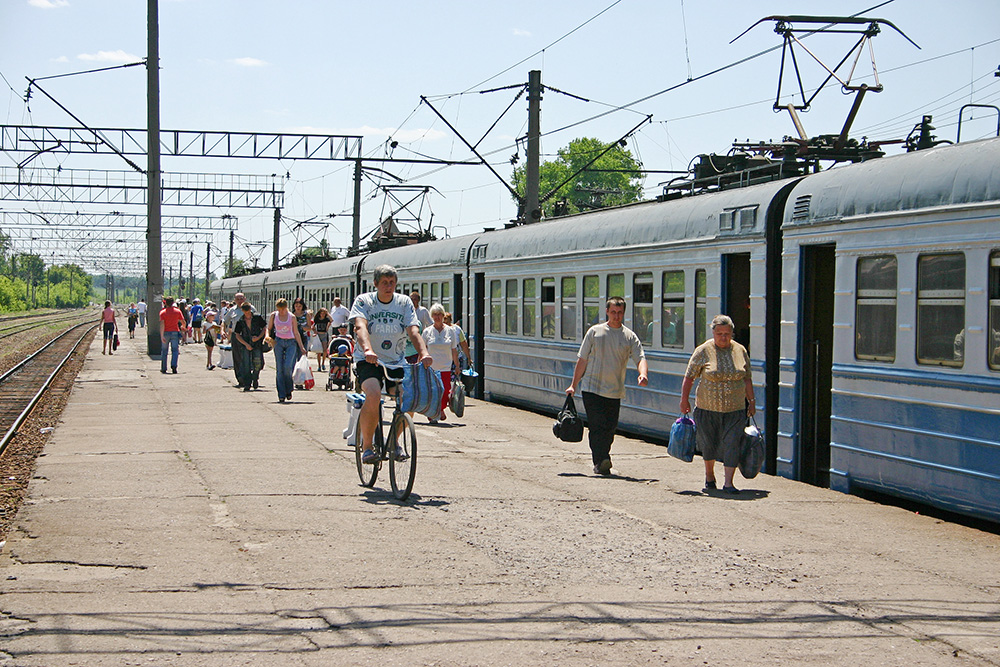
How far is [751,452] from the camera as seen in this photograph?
994 centimetres

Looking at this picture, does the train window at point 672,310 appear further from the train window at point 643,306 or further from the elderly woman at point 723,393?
the elderly woman at point 723,393

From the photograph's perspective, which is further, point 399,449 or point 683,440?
point 683,440

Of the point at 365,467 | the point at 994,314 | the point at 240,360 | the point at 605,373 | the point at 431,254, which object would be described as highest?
the point at 431,254

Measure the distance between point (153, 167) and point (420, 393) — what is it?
75.3 feet

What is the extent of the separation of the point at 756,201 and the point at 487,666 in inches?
294

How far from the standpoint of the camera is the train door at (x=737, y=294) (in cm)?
1224

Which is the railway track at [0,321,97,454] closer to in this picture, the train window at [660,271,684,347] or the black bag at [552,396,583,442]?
the black bag at [552,396,583,442]

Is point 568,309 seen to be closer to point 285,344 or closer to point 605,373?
point 285,344

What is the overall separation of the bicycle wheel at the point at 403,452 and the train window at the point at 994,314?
4004 mm

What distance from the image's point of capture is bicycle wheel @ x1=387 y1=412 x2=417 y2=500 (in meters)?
9.22

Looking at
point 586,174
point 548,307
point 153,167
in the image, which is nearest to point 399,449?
point 548,307

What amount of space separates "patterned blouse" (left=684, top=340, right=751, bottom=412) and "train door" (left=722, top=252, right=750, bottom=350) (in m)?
2.21

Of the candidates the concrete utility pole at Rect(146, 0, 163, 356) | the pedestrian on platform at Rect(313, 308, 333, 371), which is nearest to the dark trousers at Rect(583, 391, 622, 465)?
the pedestrian on platform at Rect(313, 308, 333, 371)

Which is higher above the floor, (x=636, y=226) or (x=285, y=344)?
(x=636, y=226)
